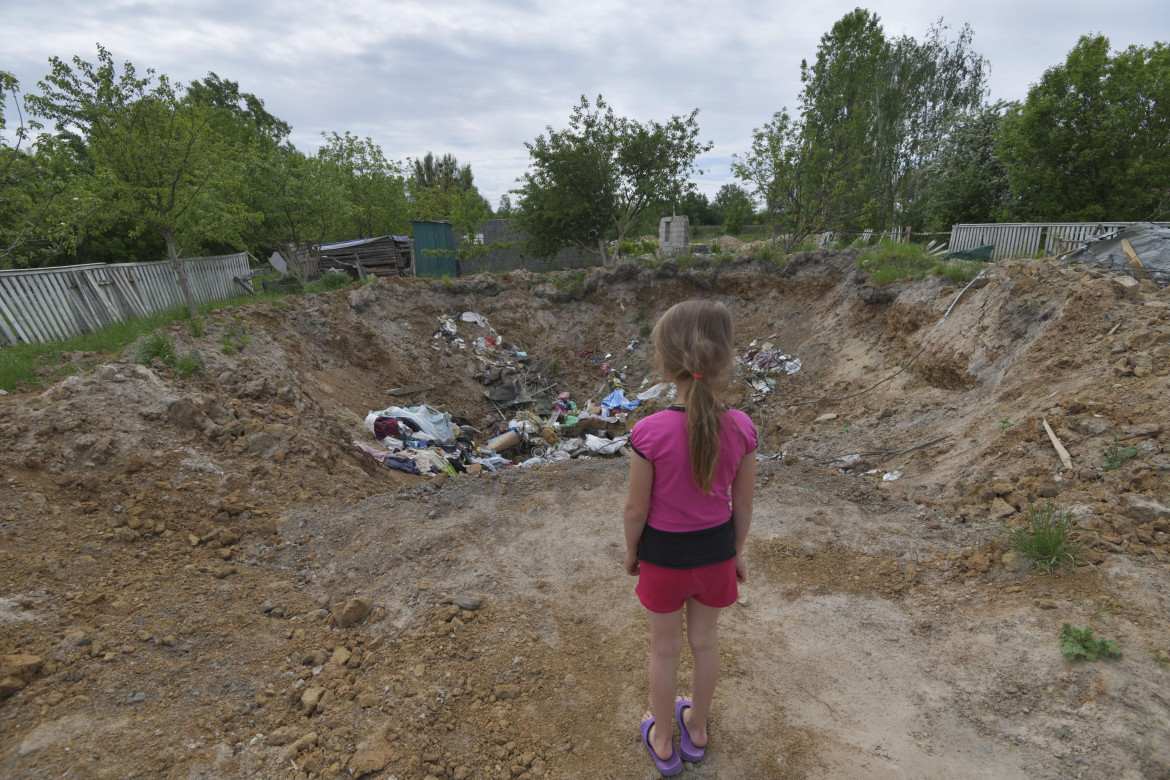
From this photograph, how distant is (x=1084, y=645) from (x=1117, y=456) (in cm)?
211

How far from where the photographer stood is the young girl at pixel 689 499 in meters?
1.69

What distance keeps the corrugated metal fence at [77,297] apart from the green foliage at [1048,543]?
12689mm

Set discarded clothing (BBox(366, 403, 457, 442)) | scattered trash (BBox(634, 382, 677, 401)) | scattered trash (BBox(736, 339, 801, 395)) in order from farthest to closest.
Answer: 1. scattered trash (BBox(634, 382, 677, 401))
2. scattered trash (BBox(736, 339, 801, 395))
3. discarded clothing (BBox(366, 403, 457, 442))

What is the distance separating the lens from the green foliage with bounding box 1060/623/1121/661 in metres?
2.23

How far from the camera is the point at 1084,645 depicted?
2.30 meters

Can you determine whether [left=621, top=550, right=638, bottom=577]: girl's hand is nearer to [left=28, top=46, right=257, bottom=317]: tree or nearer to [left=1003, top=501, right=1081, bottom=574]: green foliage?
[left=1003, top=501, right=1081, bottom=574]: green foliage

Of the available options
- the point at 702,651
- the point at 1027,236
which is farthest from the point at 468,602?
the point at 1027,236

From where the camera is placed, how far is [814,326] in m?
10.0

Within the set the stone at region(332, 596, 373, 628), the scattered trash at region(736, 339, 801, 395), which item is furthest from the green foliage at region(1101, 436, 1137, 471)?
the scattered trash at region(736, 339, 801, 395)

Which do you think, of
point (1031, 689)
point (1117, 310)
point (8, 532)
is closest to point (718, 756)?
point (1031, 689)

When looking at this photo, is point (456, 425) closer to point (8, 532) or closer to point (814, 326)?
point (8, 532)

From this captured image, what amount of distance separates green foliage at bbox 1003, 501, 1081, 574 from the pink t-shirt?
246cm

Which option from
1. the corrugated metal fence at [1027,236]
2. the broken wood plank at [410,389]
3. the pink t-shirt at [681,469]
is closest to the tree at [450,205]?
the broken wood plank at [410,389]

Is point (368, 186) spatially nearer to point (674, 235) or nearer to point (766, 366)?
point (674, 235)
